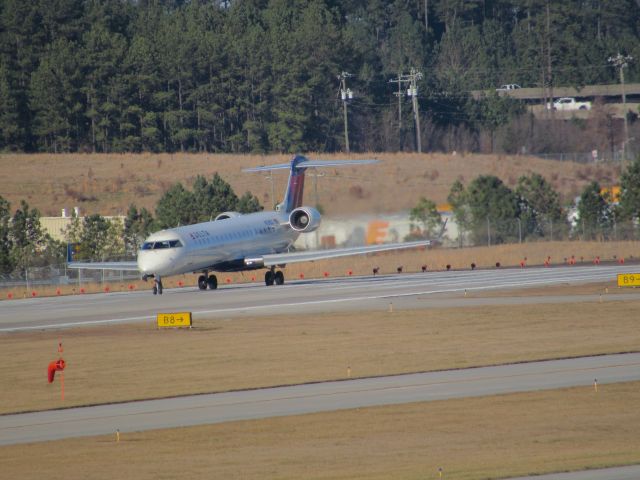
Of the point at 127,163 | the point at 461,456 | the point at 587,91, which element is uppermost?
the point at 587,91

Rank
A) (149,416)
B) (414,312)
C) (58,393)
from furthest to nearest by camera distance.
Result: 1. (414,312)
2. (58,393)
3. (149,416)

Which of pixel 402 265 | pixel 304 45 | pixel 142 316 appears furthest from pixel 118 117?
pixel 142 316

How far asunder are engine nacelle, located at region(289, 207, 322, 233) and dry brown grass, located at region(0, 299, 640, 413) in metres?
15.1

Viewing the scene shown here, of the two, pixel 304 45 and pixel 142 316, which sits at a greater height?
pixel 304 45

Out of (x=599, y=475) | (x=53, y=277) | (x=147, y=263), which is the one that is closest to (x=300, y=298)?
(x=147, y=263)

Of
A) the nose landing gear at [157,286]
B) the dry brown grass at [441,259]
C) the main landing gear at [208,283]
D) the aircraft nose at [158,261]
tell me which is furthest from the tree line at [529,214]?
the aircraft nose at [158,261]

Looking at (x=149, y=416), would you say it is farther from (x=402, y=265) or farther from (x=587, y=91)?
(x=587, y=91)

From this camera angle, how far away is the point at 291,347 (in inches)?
1240

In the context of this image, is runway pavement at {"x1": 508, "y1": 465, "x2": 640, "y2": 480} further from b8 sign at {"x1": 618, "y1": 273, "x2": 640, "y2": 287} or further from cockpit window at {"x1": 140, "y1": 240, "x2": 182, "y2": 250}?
cockpit window at {"x1": 140, "y1": 240, "x2": 182, "y2": 250}

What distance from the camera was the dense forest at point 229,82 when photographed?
378ft

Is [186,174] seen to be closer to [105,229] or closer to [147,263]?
[105,229]

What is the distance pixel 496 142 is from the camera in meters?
130

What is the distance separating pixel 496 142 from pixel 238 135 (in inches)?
1171

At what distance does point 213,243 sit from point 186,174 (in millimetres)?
56957
